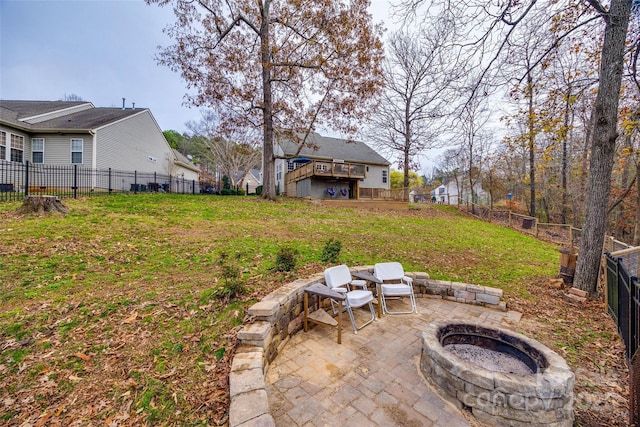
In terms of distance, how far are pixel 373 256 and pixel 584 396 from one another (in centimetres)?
391

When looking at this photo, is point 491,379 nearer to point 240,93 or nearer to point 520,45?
point 520,45

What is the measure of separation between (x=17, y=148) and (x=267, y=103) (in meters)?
11.9

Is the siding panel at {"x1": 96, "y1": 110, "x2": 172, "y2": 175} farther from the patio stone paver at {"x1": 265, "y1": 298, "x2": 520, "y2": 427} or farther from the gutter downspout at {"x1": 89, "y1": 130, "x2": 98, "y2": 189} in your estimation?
the patio stone paver at {"x1": 265, "y1": 298, "x2": 520, "y2": 427}

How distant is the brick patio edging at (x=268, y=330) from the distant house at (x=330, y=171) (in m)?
13.2

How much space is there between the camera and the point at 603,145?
4633mm

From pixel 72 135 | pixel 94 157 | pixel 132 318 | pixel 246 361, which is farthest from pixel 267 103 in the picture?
pixel 246 361

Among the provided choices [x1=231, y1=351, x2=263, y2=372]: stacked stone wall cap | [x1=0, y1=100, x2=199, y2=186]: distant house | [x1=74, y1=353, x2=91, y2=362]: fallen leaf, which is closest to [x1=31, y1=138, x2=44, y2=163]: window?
[x1=0, y1=100, x2=199, y2=186]: distant house

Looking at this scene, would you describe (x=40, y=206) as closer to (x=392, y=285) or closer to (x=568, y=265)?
(x=392, y=285)

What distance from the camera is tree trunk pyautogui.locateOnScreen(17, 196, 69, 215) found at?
6.24 metres

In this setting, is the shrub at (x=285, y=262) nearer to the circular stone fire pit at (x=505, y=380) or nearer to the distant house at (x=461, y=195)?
the circular stone fire pit at (x=505, y=380)

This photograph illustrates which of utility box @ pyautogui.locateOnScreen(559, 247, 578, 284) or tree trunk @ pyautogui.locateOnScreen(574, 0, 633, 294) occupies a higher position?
tree trunk @ pyautogui.locateOnScreen(574, 0, 633, 294)

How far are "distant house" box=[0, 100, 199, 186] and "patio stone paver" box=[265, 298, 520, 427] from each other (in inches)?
606

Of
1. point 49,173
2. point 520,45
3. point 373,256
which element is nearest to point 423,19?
point 520,45

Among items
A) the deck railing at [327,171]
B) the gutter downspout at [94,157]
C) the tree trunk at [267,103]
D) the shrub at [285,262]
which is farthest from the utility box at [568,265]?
the gutter downspout at [94,157]
